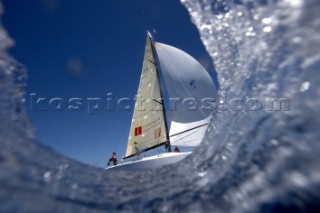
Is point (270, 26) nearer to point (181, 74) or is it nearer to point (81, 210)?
point (81, 210)

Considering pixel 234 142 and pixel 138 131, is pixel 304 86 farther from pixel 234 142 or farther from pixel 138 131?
pixel 138 131

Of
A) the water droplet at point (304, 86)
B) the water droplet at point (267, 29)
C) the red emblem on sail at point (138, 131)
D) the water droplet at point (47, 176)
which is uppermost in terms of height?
the water droplet at point (267, 29)

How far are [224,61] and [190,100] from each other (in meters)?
12.3

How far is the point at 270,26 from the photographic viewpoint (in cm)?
175

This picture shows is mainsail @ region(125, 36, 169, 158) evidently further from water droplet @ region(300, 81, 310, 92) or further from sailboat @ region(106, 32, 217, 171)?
water droplet @ region(300, 81, 310, 92)

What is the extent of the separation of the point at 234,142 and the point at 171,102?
12.8 metres

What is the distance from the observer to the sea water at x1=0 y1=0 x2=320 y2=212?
4.49 feet

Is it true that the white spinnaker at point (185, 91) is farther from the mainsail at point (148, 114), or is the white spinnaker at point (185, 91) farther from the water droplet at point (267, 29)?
the water droplet at point (267, 29)

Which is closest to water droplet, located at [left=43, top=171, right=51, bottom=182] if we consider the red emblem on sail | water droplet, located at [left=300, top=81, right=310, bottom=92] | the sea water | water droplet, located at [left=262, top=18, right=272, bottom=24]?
the sea water

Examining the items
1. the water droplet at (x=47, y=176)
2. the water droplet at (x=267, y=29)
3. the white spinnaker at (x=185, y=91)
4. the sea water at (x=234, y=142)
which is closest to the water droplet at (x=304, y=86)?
the sea water at (x=234, y=142)

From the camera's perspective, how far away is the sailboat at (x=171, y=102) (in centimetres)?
1326

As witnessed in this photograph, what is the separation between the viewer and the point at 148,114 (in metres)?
13.7

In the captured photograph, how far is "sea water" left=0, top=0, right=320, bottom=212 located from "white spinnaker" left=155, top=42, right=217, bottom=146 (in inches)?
430

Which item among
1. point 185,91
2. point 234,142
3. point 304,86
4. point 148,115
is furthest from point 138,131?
point 304,86
